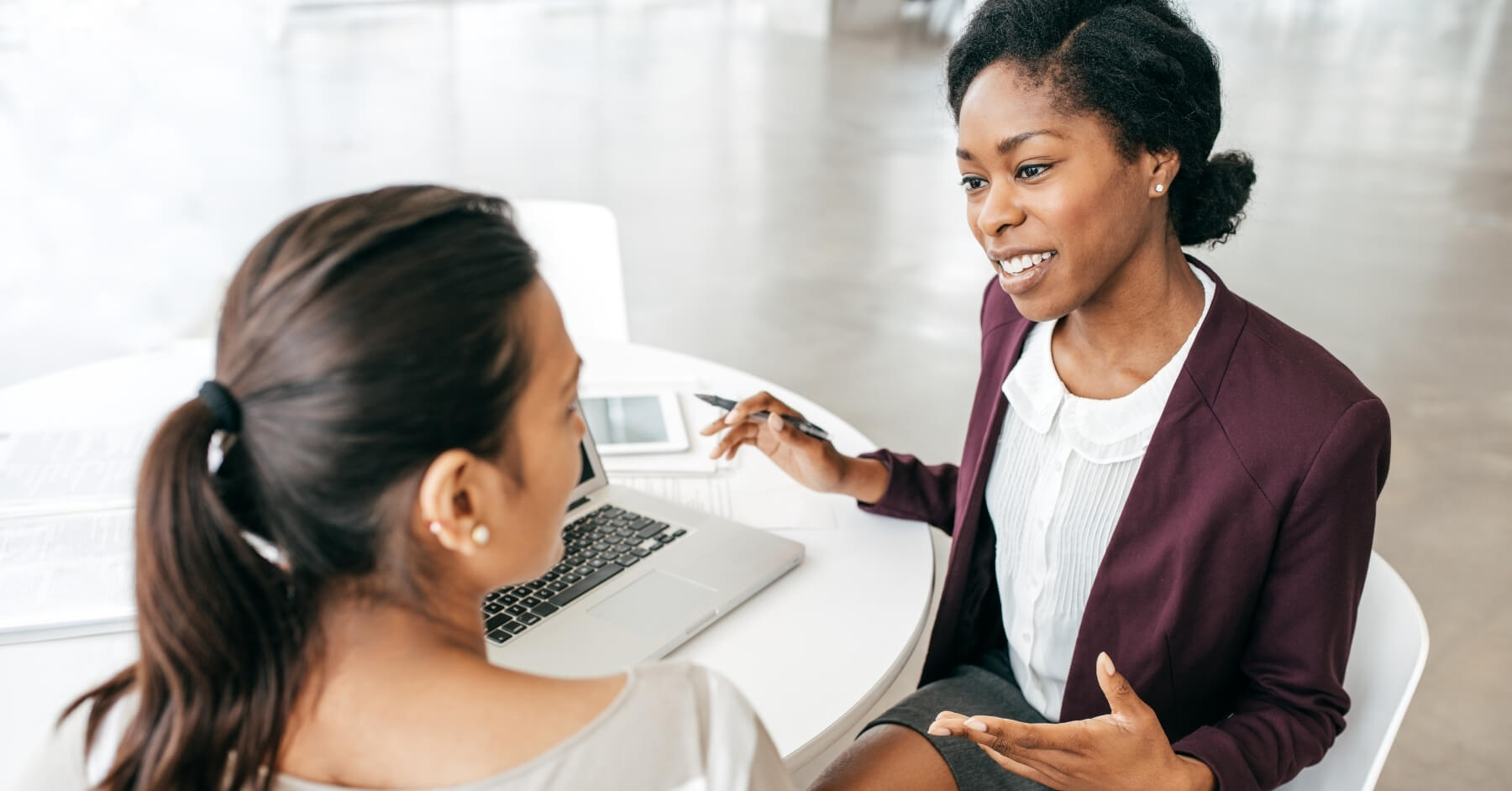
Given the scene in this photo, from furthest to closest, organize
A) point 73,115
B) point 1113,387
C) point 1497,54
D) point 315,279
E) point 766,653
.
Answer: point 1497,54
point 73,115
point 1113,387
point 766,653
point 315,279

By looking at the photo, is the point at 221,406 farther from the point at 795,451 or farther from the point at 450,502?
the point at 795,451

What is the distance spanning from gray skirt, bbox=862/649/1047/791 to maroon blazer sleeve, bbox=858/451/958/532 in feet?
0.68

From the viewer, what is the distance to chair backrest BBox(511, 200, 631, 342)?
110 inches

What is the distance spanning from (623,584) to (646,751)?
2.05 ft

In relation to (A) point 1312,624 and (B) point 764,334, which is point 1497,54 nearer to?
(B) point 764,334

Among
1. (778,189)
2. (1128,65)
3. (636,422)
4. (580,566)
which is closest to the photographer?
(1128,65)

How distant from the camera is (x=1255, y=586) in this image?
1357 mm

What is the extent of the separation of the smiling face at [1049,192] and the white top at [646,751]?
75 centimetres

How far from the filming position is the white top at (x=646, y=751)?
2.55 feet

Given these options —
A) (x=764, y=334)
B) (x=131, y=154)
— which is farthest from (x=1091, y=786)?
(x=131, y=154)

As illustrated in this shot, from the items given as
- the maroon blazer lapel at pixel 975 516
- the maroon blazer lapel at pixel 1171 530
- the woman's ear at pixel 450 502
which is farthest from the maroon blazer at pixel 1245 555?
the woman's ear at pixel 450 502

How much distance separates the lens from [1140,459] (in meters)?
1.46

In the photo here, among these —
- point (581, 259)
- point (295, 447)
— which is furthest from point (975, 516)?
point (581, 259)

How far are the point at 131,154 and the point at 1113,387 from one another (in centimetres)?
574
